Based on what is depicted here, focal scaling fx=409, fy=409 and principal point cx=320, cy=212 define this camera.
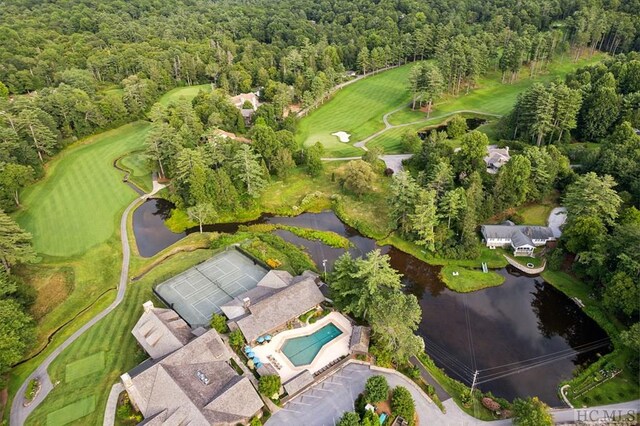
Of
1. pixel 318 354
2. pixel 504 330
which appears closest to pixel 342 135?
pixel 504 330

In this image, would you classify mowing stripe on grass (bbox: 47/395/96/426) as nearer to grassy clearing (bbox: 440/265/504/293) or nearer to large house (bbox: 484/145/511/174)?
grassy clearing (bbox: 440/265/504/293)

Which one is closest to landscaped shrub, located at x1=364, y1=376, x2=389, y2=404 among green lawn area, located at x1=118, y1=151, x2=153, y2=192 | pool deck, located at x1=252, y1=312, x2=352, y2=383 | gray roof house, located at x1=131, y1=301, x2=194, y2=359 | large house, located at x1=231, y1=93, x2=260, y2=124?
pool deck, located at x1=252, y1=312, x2=352, y2=383

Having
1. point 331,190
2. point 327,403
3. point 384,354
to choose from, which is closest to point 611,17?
point 331,190

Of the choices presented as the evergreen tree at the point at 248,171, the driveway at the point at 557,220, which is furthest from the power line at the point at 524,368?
the evergreen tree at the point at 248,171

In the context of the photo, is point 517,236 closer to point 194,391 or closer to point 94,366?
point 194,391

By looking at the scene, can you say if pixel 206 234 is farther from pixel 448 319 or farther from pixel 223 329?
pixel 448 319

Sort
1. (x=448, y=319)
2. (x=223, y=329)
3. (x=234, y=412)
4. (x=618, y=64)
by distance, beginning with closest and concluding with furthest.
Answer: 1. (x=234, y=412)
2. (x=223, y=329)
3. (x=448, y=319)
4. (x=618, y=64)
